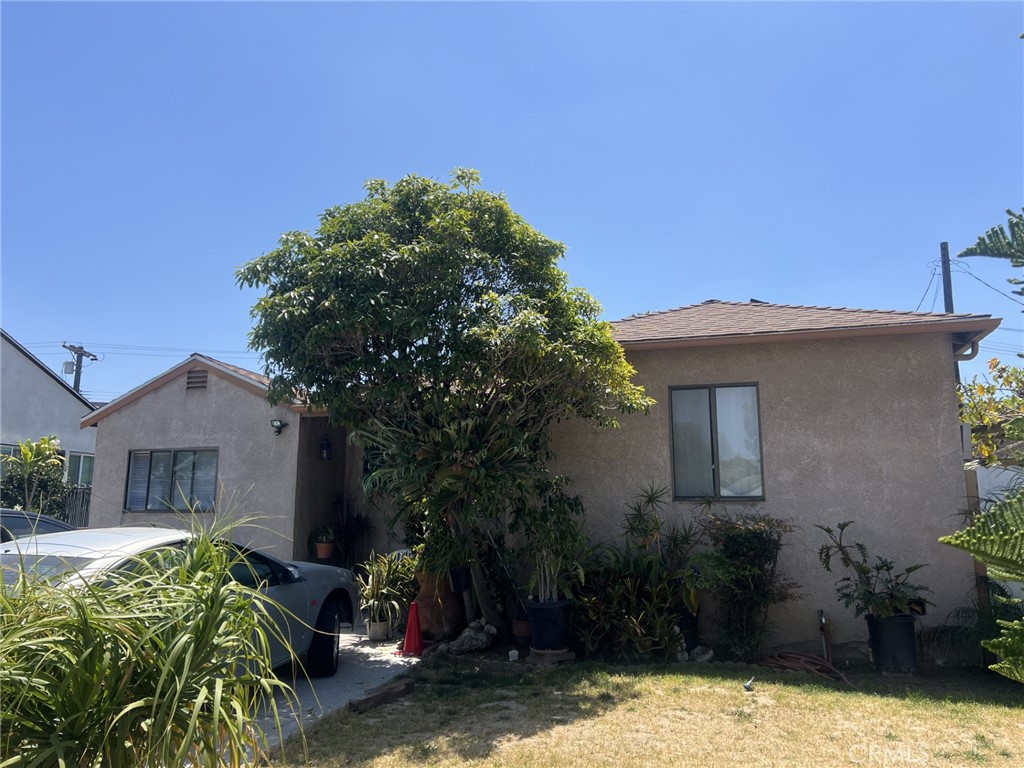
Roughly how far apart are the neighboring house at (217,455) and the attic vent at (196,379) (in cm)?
2

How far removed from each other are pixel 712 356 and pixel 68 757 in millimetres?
8225

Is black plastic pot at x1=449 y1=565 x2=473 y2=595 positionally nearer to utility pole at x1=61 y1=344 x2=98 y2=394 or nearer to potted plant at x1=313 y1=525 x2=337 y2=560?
potted plant at x1=313 y1=525 x2=337 y2=560

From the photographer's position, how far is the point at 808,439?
29.3 ft

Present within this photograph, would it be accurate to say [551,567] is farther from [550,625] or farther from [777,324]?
[777,324]

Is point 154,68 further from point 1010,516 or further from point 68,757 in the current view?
point 1010,516

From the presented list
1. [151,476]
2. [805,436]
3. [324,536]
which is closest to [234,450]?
[151,476]

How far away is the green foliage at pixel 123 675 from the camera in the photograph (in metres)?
2.59

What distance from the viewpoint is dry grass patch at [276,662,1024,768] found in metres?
5.20

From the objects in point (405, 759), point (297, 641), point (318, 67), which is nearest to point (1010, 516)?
point (405, 759)

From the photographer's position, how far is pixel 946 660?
8078 millimetres

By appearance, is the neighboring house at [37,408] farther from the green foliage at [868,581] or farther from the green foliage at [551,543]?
the green foliage at [868,581]

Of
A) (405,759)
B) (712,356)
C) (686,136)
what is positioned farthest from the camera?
(686,136)

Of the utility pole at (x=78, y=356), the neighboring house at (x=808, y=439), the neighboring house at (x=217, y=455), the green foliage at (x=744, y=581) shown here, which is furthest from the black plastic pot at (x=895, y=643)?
the utility pole at (x=78, y=356)

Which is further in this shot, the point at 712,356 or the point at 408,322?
the point at 712,356
